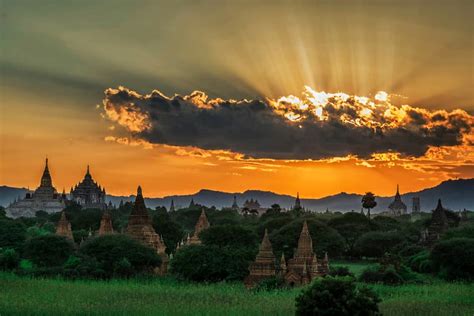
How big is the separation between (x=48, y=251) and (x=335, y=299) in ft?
129

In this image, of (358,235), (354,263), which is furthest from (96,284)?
(358,235)

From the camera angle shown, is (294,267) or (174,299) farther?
(294,267)

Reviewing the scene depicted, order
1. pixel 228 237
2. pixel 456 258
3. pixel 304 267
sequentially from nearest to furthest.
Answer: pixel 304 267 < pixel 456 258 < pixel 228 237

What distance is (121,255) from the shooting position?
59.8 m

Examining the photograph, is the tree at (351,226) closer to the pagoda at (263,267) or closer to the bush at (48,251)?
the bush at (48,251)

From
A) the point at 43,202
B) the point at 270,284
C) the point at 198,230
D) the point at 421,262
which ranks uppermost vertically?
the point at 43,202

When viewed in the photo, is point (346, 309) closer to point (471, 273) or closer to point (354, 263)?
point (471, 273)

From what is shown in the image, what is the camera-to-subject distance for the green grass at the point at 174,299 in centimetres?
3912

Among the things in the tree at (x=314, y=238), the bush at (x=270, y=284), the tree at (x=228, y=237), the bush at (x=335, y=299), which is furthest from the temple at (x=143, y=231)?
the bush at (x=335, y=299)

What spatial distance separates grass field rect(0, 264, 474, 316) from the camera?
128ft

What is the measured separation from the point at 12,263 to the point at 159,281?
14.1 metres

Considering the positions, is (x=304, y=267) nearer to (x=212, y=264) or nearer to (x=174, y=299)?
(x=174, y=299)

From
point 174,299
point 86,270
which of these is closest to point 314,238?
point 86,270

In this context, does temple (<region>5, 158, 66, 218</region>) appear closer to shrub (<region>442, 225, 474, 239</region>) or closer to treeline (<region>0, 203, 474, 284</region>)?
treeline (<region>0, 203, 474, 284</region>)
